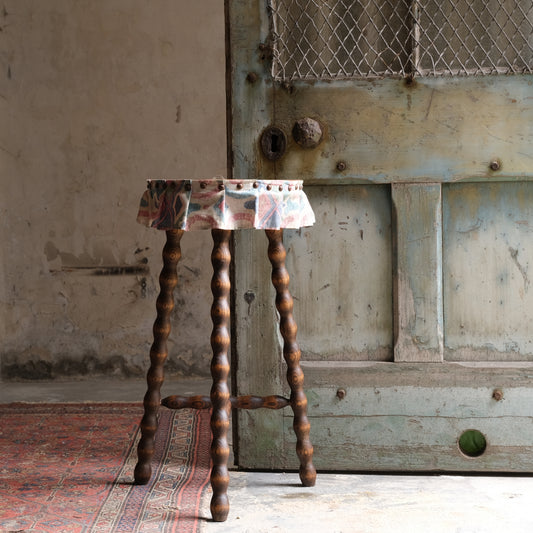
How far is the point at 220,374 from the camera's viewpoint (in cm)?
227

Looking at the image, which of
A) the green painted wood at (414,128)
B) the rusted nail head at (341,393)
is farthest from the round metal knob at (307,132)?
the rusted nail head at (341,393)

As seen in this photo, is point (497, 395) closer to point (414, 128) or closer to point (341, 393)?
point (341, 393)

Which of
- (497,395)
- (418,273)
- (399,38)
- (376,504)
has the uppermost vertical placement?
(399,38)

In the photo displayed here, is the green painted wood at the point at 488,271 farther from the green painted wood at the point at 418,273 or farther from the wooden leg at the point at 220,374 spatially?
the wooden leg at the point at 220,374

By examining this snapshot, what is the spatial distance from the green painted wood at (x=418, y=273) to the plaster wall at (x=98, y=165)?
1.84 m

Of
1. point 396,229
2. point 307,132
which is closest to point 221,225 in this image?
point 307,132

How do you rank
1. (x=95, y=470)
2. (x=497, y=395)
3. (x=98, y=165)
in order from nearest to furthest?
(x=497, y=395), (x=95, y=470), (x=98, y=165)

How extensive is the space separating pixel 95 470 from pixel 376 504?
3.11 feet

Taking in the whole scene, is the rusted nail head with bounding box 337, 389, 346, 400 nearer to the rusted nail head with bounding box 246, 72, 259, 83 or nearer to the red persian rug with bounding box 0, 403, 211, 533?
the red persian rug with bounding box 0, 403, 211, 533

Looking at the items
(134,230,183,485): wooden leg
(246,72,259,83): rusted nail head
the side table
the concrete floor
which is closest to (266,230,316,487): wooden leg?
the side table

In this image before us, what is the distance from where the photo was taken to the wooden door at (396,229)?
8.40ft

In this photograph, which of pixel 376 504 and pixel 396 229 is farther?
pixel 396 229

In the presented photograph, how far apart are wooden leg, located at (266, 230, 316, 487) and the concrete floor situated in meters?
0.11

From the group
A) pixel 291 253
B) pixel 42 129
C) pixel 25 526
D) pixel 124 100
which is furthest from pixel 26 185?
pixel 25 526
